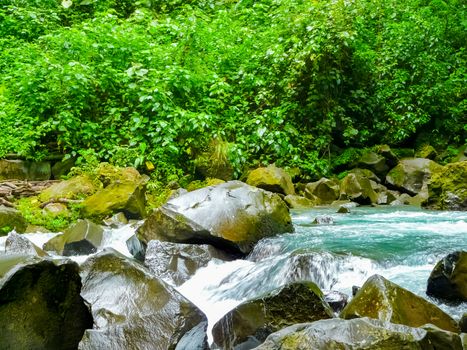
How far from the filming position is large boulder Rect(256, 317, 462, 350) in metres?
3.08

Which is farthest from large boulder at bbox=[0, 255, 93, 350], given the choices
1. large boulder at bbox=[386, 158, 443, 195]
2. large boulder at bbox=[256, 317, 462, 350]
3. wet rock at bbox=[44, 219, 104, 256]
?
large boulder at bbox=[386, 158, 443, 195]

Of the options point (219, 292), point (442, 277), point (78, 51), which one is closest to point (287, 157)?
point (78, 51)

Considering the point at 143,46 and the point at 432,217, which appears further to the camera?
the point at 143,46

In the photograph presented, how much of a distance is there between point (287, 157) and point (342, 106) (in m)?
2.53

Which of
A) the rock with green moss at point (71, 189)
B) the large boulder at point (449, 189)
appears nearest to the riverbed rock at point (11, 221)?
the rock with green moss at point (71, 189)

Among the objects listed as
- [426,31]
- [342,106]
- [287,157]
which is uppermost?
[426,31]

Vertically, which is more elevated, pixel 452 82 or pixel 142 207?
pixel 452 82

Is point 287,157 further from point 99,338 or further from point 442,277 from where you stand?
point 99,338

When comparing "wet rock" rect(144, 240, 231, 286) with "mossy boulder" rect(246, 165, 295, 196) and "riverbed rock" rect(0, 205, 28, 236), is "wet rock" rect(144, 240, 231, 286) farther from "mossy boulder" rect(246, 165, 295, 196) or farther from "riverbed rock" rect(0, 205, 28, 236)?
"mossy boulder" rect(246, 165, 295, 196)

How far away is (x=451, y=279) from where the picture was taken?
4.91 metres

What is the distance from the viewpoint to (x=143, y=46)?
547 inches

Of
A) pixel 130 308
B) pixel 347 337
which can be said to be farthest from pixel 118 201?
pixel 347 337

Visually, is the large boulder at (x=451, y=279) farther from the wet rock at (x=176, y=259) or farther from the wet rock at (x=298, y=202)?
the wet rock at (x=298, y=202)

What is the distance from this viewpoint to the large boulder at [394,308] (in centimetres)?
412
